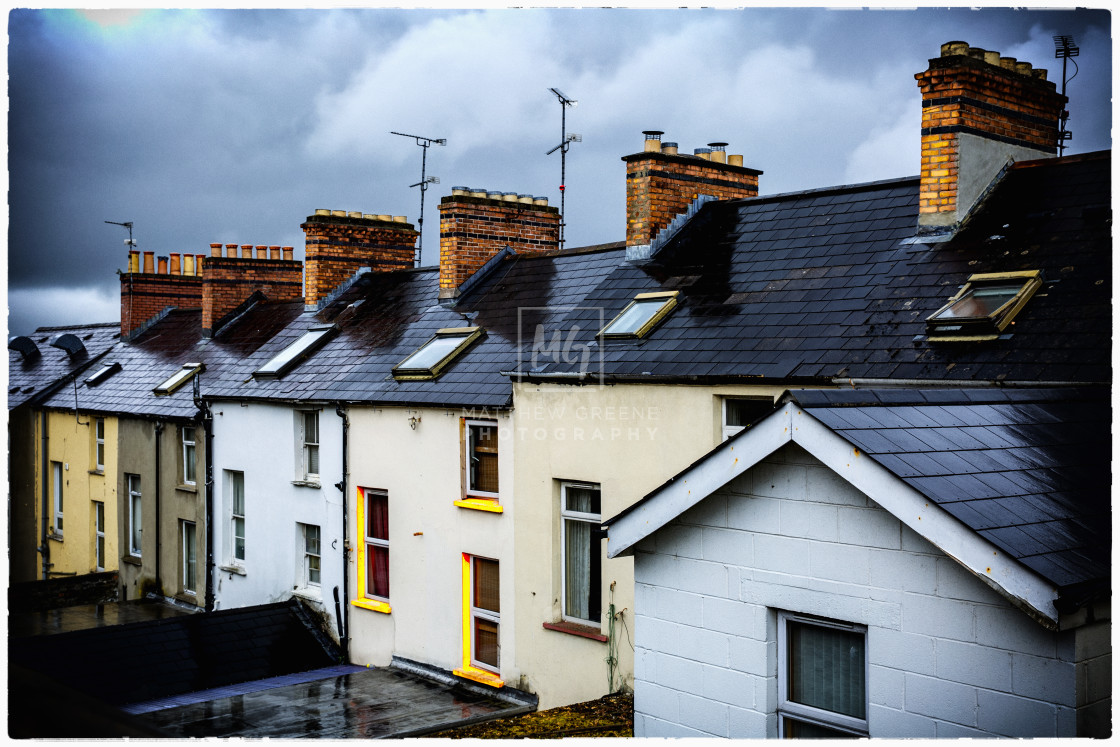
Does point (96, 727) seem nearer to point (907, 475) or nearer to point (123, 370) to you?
point (907, 475)

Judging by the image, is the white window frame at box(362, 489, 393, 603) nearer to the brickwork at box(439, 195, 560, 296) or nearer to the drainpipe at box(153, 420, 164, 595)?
the brickwork at box(439, 195, 560, 296)

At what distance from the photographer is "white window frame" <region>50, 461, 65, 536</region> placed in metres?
24.8

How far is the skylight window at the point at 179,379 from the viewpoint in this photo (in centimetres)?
2133

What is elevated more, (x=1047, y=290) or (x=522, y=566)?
(x=1047, y=290)

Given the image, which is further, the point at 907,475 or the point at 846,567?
the point at 846,567

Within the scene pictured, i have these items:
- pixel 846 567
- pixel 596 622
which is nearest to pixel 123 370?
pixel 596 622

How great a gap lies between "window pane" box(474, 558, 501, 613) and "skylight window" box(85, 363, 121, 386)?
1455 centimetres

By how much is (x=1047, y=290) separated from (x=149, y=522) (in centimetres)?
1794

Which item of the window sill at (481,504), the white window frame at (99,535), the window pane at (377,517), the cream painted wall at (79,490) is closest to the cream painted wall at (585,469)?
the window sill at (481,504)

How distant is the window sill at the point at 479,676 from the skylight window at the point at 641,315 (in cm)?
481

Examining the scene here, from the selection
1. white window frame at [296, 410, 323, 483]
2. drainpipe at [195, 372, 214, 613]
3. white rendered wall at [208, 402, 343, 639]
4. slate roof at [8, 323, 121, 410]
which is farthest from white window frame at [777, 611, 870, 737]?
slate roof at [8, 323, 121, 410]

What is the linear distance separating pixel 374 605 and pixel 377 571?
555 mm

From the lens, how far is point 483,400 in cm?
1352

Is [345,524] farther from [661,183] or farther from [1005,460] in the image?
[1005,460]
